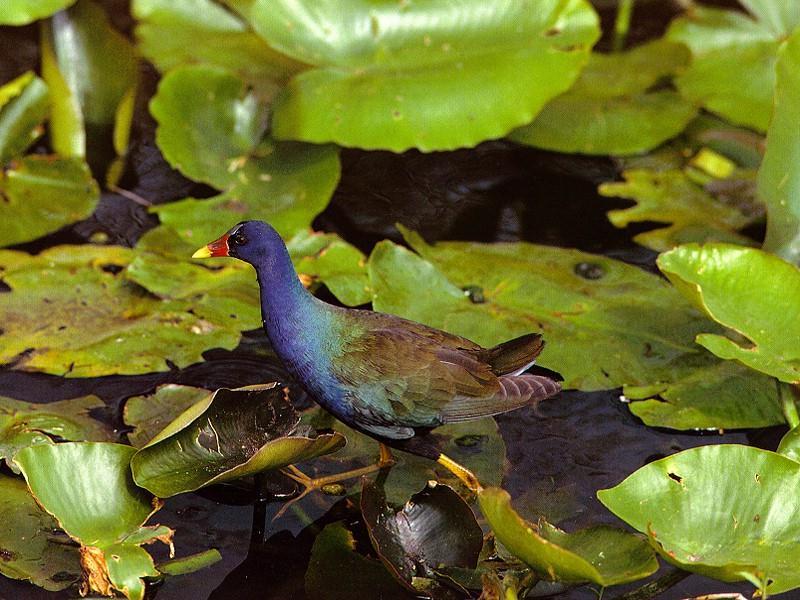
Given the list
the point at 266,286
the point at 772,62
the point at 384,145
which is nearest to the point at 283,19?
the point at 384,145

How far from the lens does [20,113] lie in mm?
3365

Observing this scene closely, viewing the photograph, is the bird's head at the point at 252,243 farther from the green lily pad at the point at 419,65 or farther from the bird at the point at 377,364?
the green lily pad at the point at 419,65

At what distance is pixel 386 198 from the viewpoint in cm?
358

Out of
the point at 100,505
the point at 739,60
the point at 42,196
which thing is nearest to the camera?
the point at 100,505

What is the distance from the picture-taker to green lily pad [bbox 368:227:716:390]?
274 cm

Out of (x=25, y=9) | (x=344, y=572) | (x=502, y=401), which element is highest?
(x=25, y=9)

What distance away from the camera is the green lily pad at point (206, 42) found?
391 cm

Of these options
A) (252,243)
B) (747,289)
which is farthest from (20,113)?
(747,289)

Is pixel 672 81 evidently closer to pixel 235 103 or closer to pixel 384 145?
pixel 384 145

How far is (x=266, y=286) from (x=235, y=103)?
1.33 m

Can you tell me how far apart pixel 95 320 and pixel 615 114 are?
6.46ft

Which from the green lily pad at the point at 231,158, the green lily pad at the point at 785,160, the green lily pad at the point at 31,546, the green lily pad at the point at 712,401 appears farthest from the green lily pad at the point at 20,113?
the green lily pad at the point at 785,160

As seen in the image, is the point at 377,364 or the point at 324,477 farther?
the point at 324,477

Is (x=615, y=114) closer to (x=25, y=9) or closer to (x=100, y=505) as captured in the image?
(x=25, y=9)
